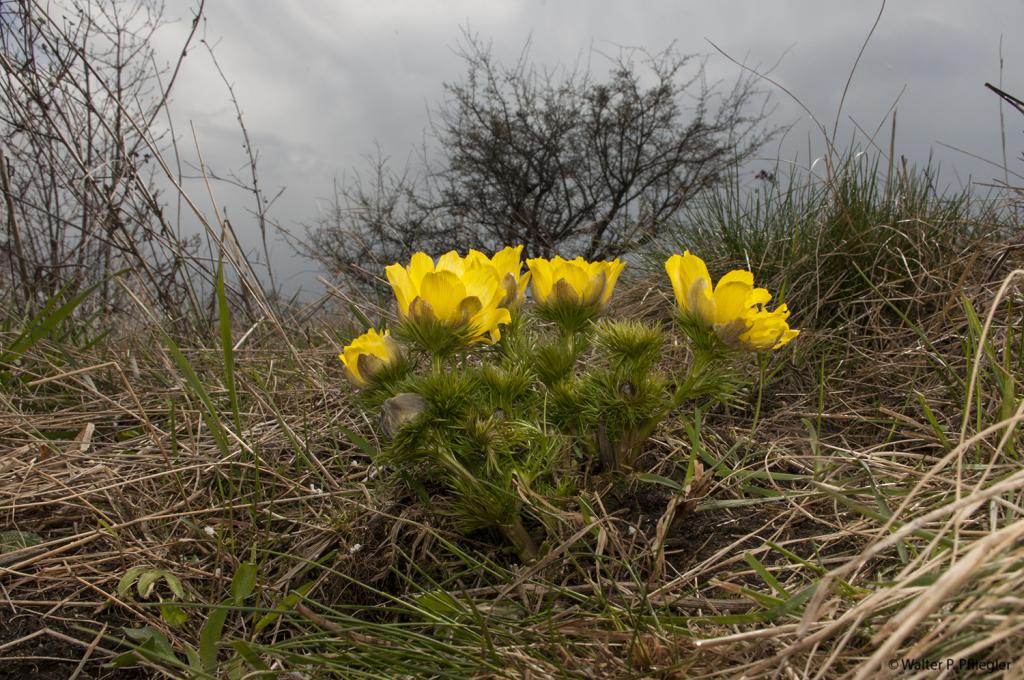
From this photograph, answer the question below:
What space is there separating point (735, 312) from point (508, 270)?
0.42m

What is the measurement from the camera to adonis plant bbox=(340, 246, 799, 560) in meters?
1.09

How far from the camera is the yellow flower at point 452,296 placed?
1080mm

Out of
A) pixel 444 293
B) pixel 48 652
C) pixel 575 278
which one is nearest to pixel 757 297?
pixel 575 278

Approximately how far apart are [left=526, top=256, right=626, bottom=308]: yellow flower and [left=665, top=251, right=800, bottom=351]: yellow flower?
15cm

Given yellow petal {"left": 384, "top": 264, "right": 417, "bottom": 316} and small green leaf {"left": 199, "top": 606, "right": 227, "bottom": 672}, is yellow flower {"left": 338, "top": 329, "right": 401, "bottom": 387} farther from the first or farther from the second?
small green leaf {"left": 199, "top": 606, "right": 227, "bottom": 672}

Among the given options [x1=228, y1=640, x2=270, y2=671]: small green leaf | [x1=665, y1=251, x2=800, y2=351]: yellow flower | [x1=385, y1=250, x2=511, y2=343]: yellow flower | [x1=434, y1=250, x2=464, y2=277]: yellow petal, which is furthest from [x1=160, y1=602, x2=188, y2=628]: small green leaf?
[x1=665, y1=251, x2=800, y2=351]: yellow flower

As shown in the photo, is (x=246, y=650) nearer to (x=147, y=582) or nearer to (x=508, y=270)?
(x=147, y=582)

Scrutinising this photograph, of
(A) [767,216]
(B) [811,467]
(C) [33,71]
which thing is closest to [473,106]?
(C) [33,71]

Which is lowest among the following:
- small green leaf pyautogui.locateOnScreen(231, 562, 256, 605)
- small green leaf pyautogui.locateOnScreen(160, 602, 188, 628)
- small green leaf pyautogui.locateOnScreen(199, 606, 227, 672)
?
small green leaf pyautogui.locateOnScreen(160, 602, 188, 628)

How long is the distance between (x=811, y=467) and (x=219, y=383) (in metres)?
1.79

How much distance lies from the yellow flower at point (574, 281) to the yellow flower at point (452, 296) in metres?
0.11

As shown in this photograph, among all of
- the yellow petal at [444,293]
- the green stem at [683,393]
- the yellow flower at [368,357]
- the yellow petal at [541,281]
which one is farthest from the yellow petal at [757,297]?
the yellow flower at [368,357]

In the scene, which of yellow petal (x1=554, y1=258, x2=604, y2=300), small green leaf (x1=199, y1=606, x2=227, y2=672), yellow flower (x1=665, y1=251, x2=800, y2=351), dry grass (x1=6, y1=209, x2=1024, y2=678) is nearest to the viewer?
dry grass (x1=6, y1=209, x2=1024, y2=678)

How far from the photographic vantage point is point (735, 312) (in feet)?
3.67
